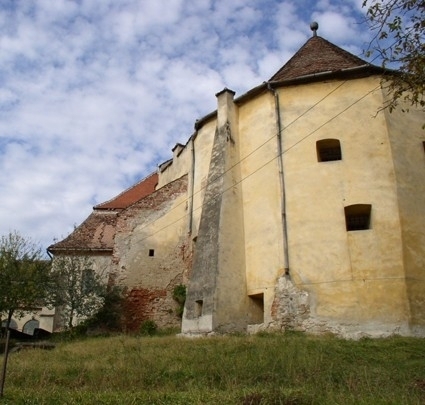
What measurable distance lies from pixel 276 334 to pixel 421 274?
430 cm

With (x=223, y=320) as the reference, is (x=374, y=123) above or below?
above

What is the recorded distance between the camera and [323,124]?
14852mm

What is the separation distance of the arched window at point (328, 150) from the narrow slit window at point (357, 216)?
1.89 meters

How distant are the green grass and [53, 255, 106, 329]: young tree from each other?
7.37 metres

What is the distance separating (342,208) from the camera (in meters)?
13.6

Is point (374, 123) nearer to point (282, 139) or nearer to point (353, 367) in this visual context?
point (282, 139)

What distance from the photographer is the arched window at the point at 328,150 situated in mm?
14805

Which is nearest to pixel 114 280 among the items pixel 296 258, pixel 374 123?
pixel 296 258

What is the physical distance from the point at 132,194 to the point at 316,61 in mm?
15557

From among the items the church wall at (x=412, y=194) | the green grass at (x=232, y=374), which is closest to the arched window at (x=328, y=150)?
the church wall at (x=412, y=194)

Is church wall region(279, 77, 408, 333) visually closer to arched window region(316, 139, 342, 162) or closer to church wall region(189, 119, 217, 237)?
arched window region(316, 139, 342, 162)

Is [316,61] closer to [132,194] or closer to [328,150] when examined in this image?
[328,150]

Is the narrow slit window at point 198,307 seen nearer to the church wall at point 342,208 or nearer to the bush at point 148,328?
the church wall at point 342,208

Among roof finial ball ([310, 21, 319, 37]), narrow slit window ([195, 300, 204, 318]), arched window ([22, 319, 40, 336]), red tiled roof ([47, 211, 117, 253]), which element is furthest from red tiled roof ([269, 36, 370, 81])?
arched window ([22, 319, 40, 336])
